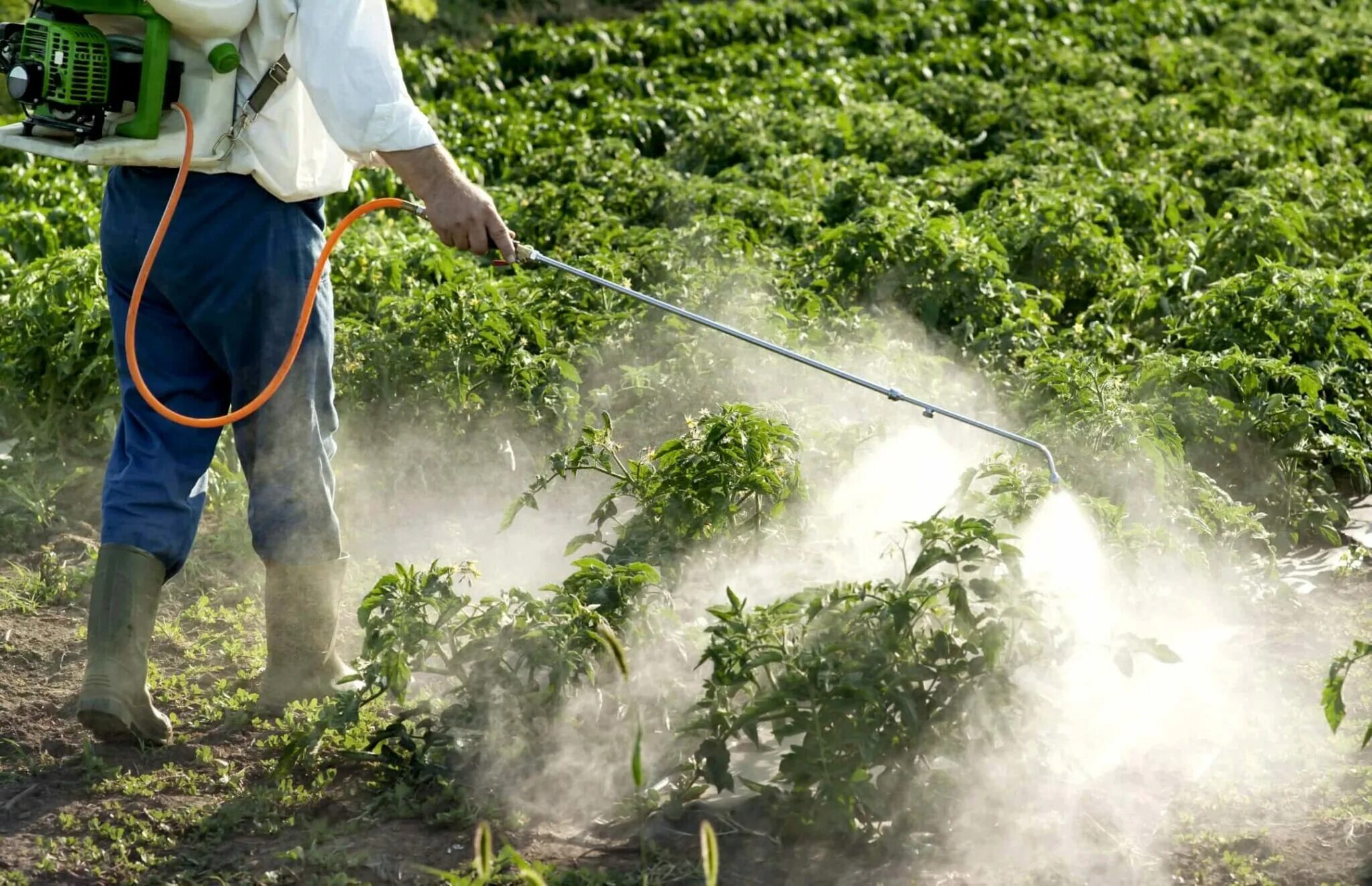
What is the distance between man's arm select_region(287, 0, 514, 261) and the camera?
112 inches

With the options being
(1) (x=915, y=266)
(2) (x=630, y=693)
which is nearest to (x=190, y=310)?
(2) (x=630, y=693)

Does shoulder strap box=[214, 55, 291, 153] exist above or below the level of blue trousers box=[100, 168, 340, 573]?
above

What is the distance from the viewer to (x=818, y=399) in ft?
14.1

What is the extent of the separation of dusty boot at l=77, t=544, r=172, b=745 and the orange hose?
0.29 meters

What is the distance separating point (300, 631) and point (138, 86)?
1158mm

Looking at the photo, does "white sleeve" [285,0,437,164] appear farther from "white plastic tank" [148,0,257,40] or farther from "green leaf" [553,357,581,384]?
"green leaf" [553,357,581,384]

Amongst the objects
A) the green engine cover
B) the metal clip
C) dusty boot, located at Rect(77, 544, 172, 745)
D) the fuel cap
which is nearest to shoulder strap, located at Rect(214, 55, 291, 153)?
the metal clip

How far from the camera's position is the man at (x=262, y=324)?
291cm

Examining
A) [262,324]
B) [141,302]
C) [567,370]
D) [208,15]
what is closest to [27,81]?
[208,15]

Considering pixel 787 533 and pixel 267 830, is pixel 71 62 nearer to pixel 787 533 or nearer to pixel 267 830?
pixel 267 830

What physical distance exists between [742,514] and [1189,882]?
1.35 metres

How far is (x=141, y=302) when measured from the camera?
3.16 metres

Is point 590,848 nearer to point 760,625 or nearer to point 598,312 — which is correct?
point 760,625

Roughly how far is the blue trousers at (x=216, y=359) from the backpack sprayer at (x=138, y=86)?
0.19 ft
